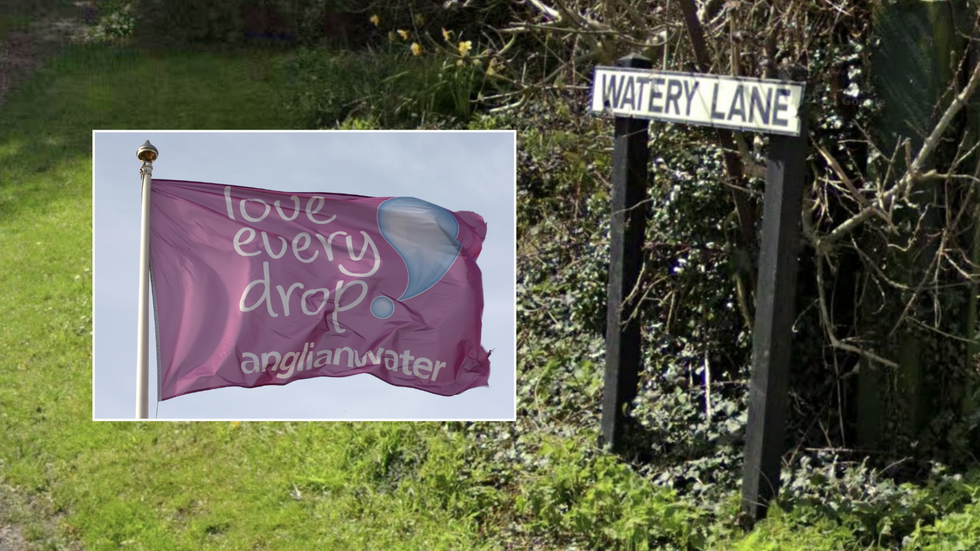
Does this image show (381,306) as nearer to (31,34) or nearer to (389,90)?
(389,90)

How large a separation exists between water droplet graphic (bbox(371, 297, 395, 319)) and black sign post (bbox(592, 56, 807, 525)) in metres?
1.06

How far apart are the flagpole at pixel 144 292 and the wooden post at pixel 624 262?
2.12 metres

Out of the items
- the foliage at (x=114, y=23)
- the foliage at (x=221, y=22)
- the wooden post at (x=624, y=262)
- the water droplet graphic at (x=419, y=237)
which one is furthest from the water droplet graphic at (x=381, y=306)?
the foliage at (x=114, y=23)

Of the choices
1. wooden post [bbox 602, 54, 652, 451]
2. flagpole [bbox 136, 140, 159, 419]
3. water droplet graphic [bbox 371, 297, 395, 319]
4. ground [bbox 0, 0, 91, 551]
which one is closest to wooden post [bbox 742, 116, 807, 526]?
wooden post [bbox 602, 54, 652, 451]

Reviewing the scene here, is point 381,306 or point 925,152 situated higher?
point 925,152

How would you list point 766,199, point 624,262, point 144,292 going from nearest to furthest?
1. point 766,199
2. point 144,292
3. point 624,262

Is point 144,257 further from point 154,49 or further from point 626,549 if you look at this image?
point 154,49

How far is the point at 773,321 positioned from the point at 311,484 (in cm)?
260

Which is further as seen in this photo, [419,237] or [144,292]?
[419,237]

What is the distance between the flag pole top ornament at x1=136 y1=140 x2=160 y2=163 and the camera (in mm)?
4758

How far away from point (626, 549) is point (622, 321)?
1.14m

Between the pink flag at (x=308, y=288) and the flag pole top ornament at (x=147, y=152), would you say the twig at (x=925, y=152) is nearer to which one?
the pink flag at (x=308, y=288)

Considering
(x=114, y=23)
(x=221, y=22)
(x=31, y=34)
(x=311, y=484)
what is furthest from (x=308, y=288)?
(x=31, y=34)

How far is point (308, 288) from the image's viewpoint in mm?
4977
